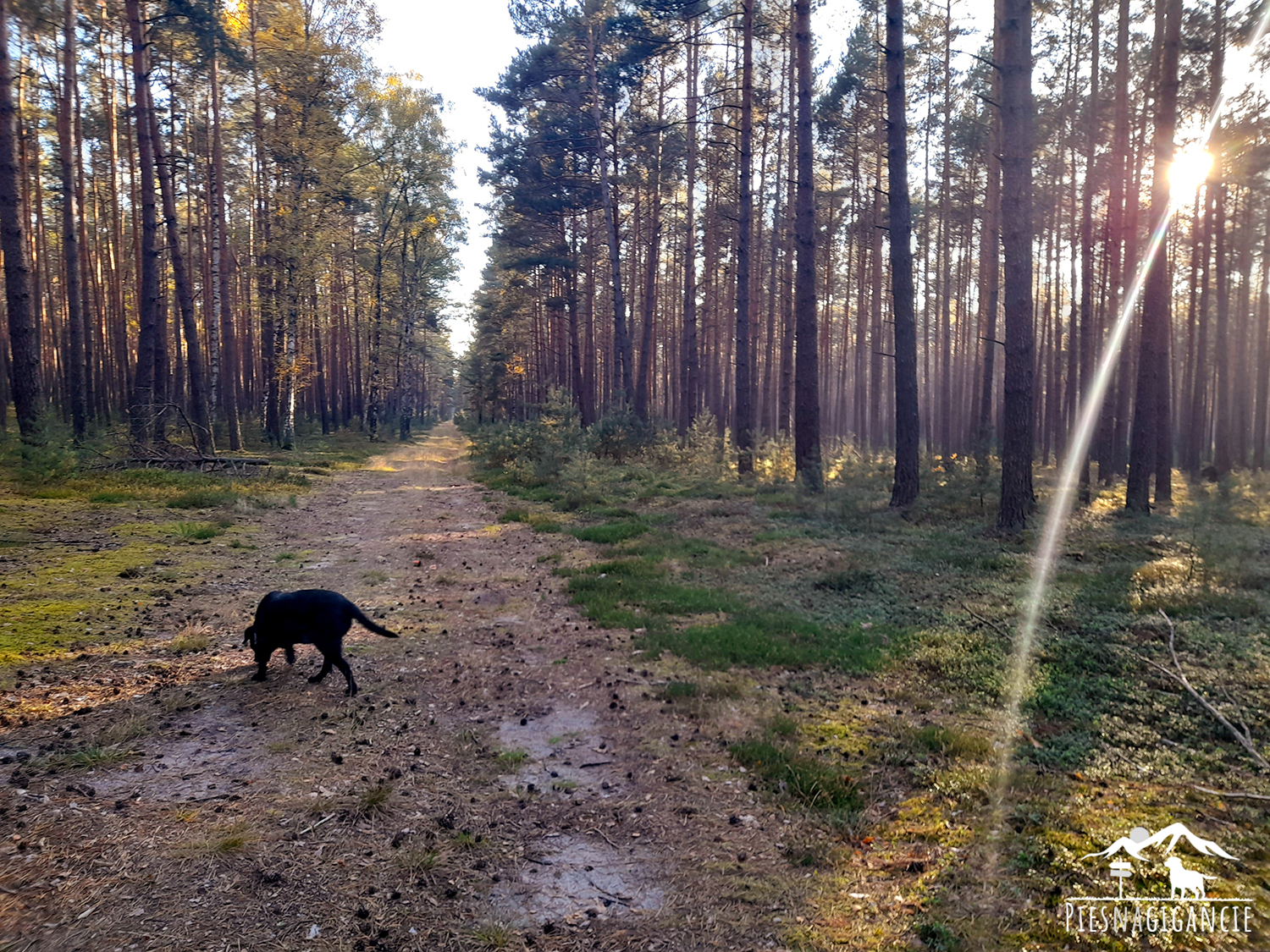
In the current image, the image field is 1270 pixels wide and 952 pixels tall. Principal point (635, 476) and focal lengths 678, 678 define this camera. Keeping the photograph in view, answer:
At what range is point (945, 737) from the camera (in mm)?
4504

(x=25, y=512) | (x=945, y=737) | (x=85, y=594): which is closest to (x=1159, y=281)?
(x=945, y=737)

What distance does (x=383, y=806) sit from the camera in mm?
3799

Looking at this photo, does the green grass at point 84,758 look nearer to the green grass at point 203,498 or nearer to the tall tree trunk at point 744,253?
the green grass at point 203,498

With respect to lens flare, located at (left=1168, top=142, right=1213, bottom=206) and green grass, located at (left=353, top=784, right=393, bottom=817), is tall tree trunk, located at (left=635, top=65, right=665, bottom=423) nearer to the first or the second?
lens flare, located at (left=1168, top=142, right=1213, bottom=206)

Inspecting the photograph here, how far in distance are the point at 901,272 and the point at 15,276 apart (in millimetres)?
17047

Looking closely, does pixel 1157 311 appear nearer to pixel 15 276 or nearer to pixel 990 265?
pixel 990 265

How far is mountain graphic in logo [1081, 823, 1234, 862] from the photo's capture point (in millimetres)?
3139

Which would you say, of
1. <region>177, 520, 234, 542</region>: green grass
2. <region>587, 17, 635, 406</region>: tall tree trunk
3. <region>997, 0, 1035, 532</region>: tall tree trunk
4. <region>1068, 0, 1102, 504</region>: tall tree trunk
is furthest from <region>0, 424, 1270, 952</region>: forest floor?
<region>587, 17, 635, 406</region>: tall tree trunk

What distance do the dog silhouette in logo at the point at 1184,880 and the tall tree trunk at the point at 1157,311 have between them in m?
13.0

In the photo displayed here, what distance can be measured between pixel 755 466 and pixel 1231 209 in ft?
98.6

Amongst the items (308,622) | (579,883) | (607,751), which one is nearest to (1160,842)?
(579,883)

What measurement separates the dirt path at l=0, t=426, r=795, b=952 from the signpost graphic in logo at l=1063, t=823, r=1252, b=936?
48.7 inches

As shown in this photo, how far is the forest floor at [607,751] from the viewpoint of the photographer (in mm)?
2947

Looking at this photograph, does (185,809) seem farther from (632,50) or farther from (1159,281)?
(632,50)
